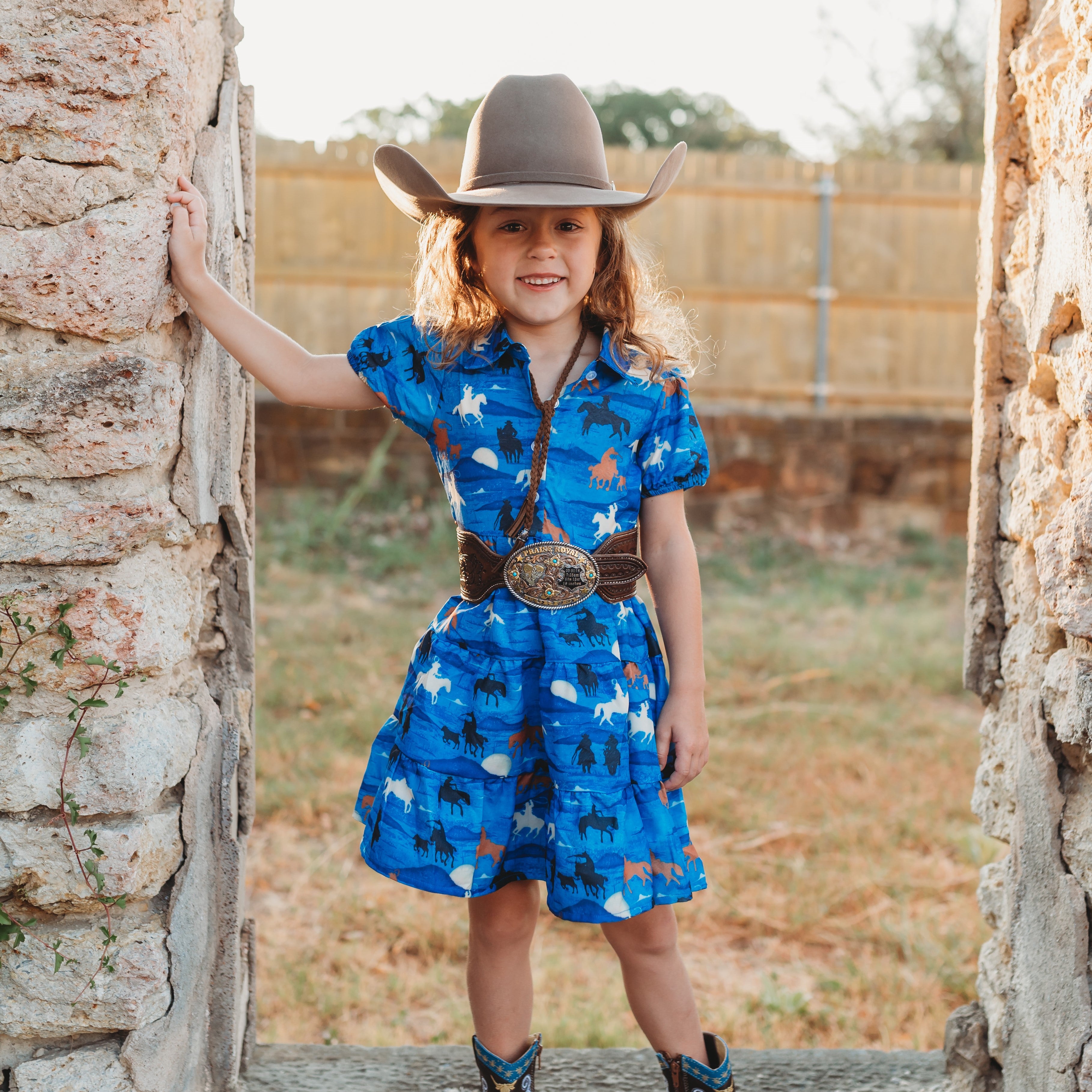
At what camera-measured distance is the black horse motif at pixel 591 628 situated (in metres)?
1.68

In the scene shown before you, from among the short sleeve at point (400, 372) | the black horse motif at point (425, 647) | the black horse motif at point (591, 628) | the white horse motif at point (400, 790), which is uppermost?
the short sleeve at point (400, 372)

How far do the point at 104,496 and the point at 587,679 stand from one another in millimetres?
729

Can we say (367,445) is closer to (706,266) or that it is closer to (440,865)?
(706,266)

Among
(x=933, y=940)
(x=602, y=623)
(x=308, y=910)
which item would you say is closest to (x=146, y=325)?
(x=602, y=623)

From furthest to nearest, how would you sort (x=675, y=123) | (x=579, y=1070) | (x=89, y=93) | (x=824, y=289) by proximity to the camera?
(x=675, y=123) < (x=824, y=289) < (x=579, y=1070) < (x=89, y=93)

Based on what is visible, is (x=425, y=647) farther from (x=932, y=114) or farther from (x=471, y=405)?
(x=932, y=114)

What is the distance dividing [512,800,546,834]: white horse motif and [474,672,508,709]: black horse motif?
18 centimetres

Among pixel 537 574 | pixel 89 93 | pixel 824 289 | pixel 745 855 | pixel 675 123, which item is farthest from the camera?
pixel 675 123

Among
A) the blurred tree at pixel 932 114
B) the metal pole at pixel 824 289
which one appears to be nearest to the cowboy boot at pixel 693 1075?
the metal pole at pixel 824 289

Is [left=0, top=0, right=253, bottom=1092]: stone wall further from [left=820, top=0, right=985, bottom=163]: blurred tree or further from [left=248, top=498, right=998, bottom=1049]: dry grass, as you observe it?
[left=820, top=0, right=985, bottom=163]: blurred tree

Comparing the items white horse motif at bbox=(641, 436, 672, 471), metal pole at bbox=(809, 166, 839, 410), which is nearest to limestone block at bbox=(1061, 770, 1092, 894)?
white horse motif at bbox=(641, 436, 672, 471)

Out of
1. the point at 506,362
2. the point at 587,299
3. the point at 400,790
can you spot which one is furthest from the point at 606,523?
the point at 400,790

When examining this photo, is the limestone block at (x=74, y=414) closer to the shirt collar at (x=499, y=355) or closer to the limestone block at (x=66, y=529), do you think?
the limestone block at (x=66, y=529)

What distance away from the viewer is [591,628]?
1.68m
